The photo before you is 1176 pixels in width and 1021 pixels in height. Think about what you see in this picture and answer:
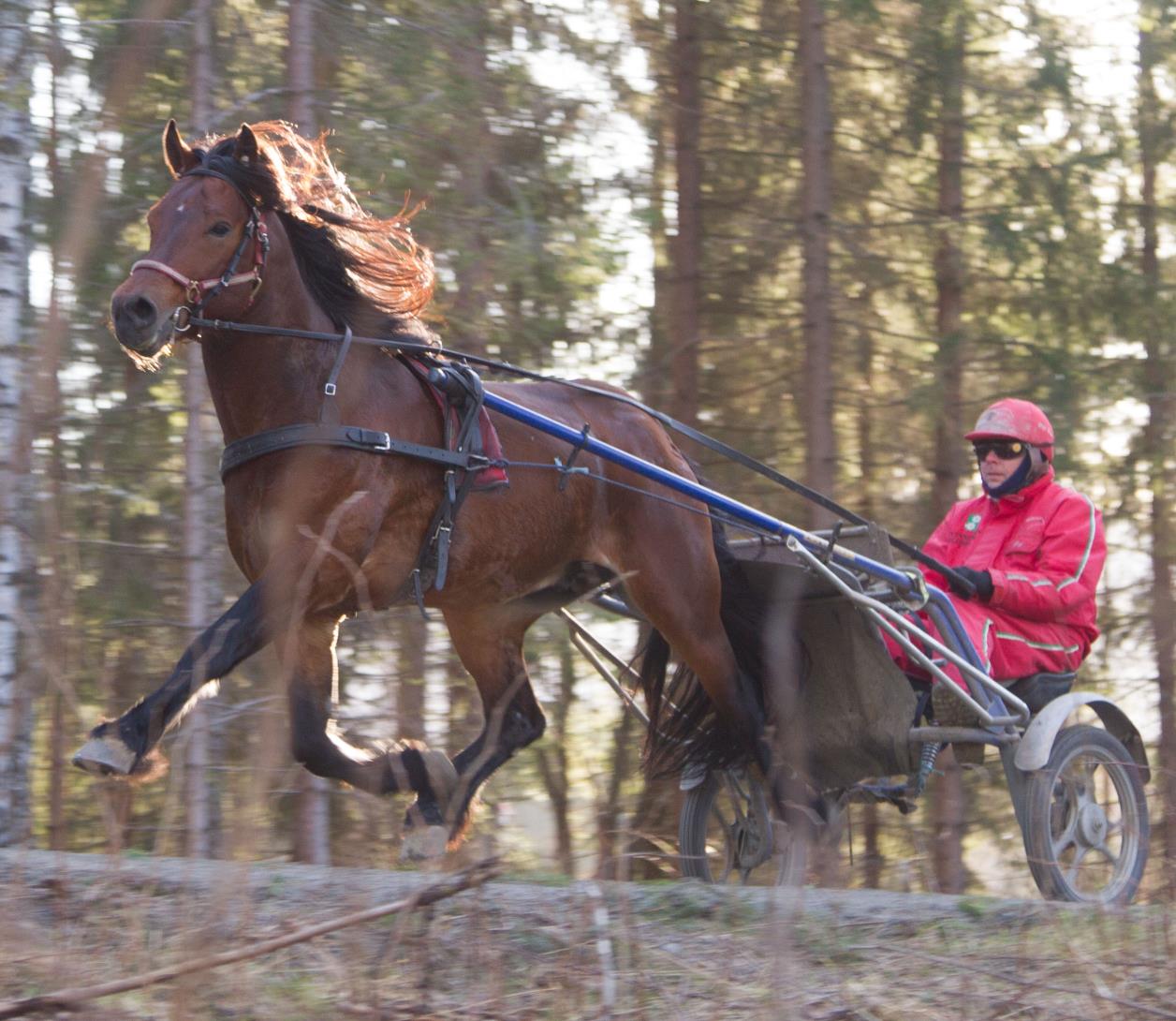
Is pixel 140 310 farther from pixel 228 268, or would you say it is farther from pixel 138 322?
pixel 228 268

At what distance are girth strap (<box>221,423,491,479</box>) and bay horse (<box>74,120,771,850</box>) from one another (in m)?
0.03

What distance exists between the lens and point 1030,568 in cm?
583

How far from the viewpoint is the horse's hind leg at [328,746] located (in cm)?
504

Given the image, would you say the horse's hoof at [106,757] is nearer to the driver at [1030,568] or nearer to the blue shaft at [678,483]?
the blue shaft at [678,483]

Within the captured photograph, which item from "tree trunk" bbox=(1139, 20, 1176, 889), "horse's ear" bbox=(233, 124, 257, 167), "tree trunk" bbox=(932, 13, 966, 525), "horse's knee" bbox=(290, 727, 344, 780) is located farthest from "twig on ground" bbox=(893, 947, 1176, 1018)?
"tree trunk" bbox=(1139, 20, 1176, 889)

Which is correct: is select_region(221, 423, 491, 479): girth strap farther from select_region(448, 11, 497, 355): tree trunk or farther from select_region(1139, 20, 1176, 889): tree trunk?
select_region(1139, 20, 1176, 889): tree trunk

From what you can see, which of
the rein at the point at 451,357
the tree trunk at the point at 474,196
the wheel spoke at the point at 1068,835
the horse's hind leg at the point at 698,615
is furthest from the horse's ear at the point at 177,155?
the wheel spoke at the point at 1068,835

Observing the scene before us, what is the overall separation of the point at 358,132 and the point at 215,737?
132 inches

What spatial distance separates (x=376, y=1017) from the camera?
2943mm

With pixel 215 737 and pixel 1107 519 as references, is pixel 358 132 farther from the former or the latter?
pixel 1107 519

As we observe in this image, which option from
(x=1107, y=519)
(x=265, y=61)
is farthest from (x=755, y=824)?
(x=1107, y=519)

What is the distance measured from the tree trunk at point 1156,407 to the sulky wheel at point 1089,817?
4750 millimetres

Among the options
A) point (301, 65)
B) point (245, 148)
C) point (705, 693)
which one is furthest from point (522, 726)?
point (301, 65)

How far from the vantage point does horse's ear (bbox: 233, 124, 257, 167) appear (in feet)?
16.0
